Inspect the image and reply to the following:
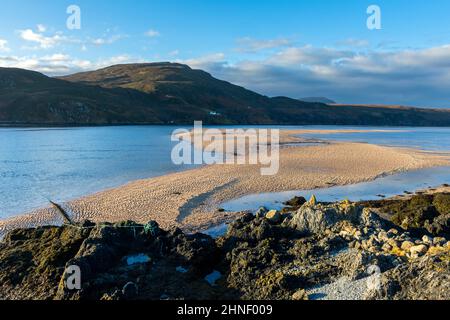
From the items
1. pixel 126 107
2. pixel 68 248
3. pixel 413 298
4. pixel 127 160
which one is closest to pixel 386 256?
pixel 413 298

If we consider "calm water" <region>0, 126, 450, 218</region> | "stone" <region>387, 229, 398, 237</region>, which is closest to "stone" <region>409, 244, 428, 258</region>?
"stone" <region>387, 229, 398, 237</region>

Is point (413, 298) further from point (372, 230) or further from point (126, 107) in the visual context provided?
point (126, 107)

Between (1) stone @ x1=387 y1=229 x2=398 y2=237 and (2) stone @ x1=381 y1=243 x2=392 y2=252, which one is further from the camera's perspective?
(1) stone @ x1=387 y1=229 x2=398 y2=237

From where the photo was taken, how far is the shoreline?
19.3m

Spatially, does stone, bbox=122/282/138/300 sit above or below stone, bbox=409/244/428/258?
below

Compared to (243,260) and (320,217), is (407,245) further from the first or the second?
(243,260)

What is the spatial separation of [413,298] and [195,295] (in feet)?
17.9

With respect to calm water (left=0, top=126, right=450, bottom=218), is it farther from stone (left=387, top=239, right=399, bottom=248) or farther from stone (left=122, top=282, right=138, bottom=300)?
stone (left=387, top=239, right=399, bottom=248)

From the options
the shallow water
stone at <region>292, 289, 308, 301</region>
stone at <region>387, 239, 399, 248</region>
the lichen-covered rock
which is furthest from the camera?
the shallow water

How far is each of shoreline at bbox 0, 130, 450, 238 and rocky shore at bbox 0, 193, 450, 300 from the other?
4689 mm

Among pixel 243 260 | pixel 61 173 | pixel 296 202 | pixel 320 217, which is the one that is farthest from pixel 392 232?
pixel 61 173

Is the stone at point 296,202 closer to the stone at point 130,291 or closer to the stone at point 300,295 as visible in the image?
the stone at point 300,295

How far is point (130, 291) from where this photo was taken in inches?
401

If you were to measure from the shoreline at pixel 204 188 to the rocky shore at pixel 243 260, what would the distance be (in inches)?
185
